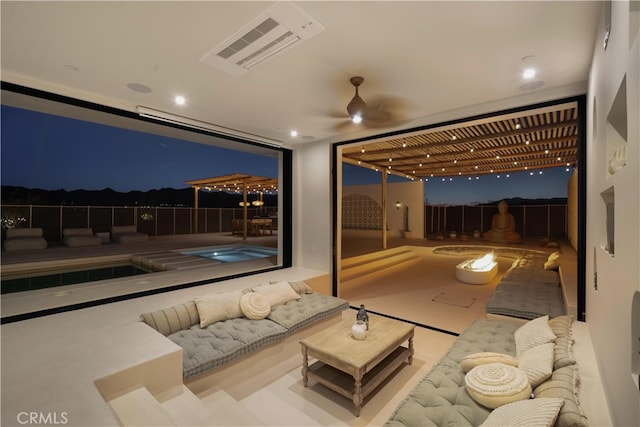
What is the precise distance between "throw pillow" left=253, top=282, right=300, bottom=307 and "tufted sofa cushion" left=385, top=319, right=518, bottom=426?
6.47ft

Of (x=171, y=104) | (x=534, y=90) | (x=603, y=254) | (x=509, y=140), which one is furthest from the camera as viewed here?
(x=509, y=140)

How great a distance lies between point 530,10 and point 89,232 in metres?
11.6

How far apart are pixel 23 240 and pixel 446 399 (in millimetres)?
10542

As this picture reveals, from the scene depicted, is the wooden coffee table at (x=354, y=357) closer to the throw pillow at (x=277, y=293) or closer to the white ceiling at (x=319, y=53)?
the throw pillow at (x=277, y=293)

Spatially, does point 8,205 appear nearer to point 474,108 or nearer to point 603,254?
point 474,108

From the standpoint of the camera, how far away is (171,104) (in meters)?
3.46

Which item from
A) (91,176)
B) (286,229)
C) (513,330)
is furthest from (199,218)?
(513,330)

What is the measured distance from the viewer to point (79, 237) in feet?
27.7

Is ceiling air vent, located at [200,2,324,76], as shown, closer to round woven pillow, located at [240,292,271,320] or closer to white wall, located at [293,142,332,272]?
round woven pillow, located at [240,292,271,320]

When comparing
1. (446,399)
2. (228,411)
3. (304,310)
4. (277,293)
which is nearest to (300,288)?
(277,293)

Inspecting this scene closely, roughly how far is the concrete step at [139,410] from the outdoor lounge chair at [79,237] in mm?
8827

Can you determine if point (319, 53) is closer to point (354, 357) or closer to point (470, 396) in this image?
point (354, 357)

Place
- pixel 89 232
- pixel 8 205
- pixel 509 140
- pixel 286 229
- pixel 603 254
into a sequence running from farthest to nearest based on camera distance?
pixel 89 232 < pixel 8 205 < pixel 509 140 < pixel 286 229 < pixel 603 254

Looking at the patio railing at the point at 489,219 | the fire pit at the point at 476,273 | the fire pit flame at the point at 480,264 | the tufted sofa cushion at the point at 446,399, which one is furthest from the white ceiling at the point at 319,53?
the patio railing at the point at 489,219
